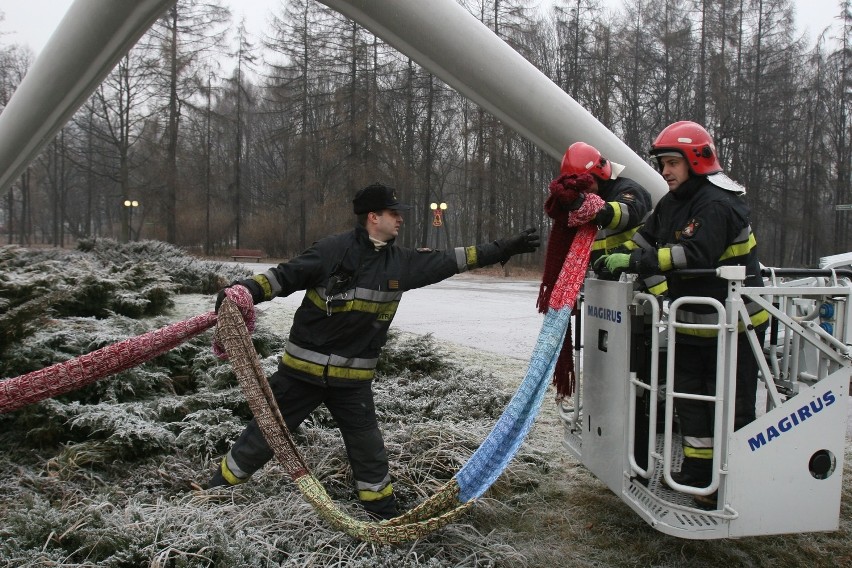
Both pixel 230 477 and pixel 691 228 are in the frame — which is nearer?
pixel 691 228

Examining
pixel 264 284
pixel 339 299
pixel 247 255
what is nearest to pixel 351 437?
pixel 339 299

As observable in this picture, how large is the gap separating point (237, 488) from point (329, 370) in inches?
36.1

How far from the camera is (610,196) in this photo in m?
3.98

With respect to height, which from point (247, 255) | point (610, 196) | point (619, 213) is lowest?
point (247, 255)

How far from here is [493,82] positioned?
3.88m

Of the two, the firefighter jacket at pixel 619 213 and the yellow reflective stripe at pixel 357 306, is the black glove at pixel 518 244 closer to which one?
the firefighter jacket at pixel 619 213

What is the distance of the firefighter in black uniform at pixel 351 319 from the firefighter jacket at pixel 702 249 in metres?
0.78

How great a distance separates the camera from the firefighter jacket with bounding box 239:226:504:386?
372 cm

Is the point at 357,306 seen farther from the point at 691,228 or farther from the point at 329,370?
the point at 691,228

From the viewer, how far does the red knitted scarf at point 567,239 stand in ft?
11.7

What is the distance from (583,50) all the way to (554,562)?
3672cm

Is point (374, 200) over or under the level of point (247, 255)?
over

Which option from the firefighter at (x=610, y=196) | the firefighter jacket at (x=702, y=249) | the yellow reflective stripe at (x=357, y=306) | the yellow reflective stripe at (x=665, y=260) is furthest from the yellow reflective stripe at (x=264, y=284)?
the yellow reflective stripe at (x=665, y=260)

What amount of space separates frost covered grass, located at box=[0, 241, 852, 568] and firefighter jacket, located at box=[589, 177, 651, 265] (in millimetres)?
1622
